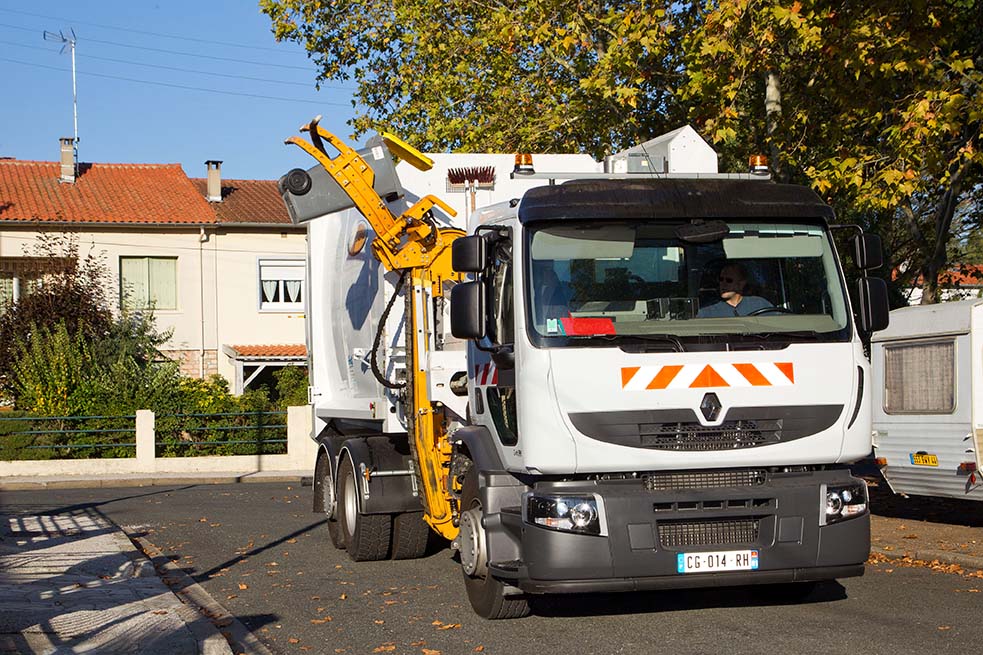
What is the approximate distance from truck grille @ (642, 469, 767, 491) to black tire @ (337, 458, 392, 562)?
170 inches

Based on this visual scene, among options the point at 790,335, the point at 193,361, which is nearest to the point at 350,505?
the point at 790,335

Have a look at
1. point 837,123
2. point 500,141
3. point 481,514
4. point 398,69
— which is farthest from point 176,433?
point 481,514

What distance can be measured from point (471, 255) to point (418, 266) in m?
2.10

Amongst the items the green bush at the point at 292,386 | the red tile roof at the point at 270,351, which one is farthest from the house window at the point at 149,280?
Answer: the green bush at the point at 292,386

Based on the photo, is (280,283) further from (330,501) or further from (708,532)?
(708,532)

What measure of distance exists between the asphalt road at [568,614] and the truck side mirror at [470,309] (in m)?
1.94

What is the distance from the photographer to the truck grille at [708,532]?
313 inches

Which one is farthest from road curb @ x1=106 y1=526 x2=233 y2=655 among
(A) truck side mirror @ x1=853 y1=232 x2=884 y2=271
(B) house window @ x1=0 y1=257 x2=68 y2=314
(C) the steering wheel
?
(B) house window @ x1=0 y1=257 x2=68 y2=314

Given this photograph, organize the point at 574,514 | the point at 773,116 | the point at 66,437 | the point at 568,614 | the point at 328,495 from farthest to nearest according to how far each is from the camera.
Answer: the point at 66,437, the point at 773,116, the point at 328,495, the point at 568,614, the point at 574,514

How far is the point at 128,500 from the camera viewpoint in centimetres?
2178

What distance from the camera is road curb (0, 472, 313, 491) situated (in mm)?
25953

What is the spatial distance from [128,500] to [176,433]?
7.63 metres

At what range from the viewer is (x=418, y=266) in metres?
10.6

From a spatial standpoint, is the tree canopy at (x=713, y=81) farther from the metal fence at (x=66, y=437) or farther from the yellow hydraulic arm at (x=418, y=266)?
the metal fence at (x=66, y=437)
